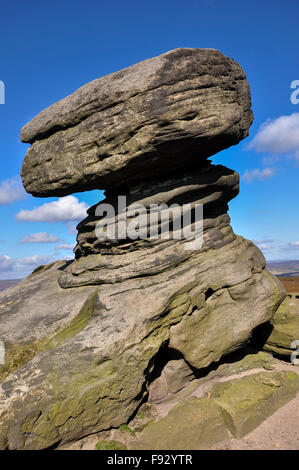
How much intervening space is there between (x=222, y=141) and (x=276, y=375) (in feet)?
38.1

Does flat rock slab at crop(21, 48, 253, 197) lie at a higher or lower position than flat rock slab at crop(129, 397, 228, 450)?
higher

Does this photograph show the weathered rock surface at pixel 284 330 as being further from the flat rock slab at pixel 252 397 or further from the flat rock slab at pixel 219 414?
the flat rock slab at pixel 219 414

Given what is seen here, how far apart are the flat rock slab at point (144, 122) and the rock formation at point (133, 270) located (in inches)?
2.3

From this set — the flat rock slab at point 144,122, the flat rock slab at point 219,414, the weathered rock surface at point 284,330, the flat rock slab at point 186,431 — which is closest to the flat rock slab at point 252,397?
the flat rock slab at point 219,414

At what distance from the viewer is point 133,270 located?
48.2 feet

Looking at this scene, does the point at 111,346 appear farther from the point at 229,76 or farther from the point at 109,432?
the point at 229,76

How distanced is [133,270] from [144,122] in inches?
267

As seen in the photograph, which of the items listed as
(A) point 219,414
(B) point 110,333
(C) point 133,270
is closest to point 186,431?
(A) point 219,414

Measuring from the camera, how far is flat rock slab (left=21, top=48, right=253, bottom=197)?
13172 millimetres

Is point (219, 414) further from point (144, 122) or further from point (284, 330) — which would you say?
point (144, 122)

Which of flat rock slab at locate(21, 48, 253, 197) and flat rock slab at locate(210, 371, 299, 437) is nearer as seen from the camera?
flat rock slab at locate(210, 371, 299, 437)

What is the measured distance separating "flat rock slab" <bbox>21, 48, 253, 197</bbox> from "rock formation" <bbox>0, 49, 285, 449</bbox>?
6cm

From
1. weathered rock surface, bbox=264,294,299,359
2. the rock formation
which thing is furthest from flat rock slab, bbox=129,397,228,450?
weathered rock surface, bbox=264,294,299,359

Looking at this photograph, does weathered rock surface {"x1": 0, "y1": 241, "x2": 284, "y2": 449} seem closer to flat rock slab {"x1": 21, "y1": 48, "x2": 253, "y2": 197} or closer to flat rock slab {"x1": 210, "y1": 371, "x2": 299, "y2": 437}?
flat rock slab {"x1": 210, "y1": 371, "x2": 299, "y2": 437}
